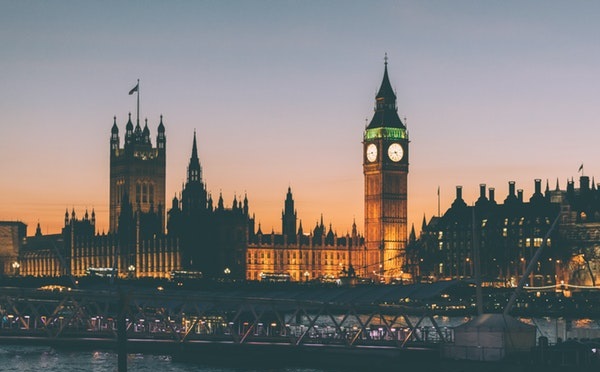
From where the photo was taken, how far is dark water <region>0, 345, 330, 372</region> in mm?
80875

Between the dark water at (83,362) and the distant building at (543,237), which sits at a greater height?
the distant building at (543,237)

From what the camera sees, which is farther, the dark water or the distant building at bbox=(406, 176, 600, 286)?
the distant building at bbox=(406, 176, 600, 286)

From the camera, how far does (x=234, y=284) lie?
181500 millimetres

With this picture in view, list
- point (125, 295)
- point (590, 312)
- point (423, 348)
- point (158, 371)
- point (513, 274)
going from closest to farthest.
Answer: point (125, 295) → point (423, 348) → point (158, 371) → point (590, 312) → point (513, 274)

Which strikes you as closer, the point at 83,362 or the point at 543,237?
the point at 83,362

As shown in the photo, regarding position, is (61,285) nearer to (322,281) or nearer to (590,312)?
(322,281)

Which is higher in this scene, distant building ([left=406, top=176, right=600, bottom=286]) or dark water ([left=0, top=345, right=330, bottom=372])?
distant building ([left=406, top=176, right=600, bottom=286])

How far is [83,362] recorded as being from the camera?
86.6m

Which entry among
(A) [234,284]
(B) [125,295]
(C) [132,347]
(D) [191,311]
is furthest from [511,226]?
(B) [125,295]

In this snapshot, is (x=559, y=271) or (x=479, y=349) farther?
(x=559, y=271)

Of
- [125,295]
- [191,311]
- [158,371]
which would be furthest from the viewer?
[191,311]

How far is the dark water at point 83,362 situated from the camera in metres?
80.9

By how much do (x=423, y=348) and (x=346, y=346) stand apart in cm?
380

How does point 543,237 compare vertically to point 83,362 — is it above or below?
above
